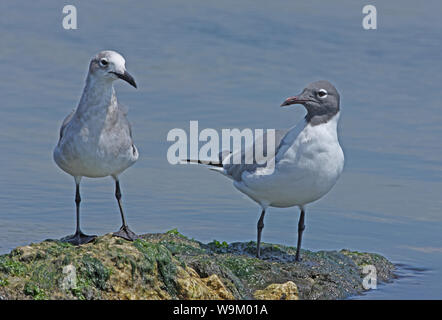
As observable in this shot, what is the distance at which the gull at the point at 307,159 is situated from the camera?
28.9 ft

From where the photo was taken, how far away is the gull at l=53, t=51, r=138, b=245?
8711 millimetres

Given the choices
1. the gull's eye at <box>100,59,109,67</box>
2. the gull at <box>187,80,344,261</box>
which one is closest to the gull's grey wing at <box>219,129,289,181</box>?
the gull at <box>187,80,344,261</box>

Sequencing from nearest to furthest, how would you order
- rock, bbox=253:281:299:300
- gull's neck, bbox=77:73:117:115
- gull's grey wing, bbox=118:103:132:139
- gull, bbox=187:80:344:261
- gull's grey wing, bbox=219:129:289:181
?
rock, bbox=253:281:299:300
gull, bbox=187:80:344:261
gull's neck, bbox=77:73:117:115
gull's grey wing, bbox=118:103:132:139
gull's grey wing, bbox=219:129:289:181

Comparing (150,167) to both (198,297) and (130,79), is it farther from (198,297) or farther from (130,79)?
(198,297)

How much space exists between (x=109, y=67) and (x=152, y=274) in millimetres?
2458

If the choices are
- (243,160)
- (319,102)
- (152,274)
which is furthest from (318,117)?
(152,274)

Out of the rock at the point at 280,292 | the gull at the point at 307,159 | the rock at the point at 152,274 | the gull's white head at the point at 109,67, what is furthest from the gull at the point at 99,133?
the rock at the point at 280,292

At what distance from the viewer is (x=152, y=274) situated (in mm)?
7270

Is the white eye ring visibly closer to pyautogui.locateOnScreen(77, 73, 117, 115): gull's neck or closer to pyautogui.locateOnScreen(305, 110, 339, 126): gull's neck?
pyautogui.locateOnScreen(305, 110, 339, 126): gull's neck

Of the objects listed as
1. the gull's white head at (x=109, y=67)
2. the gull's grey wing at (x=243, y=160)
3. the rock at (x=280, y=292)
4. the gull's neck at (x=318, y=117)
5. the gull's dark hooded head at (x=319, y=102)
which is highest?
the gull's white head at (x=109, y=67)

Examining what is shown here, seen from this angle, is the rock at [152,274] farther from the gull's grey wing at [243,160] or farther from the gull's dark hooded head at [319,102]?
the gull's dark hooded head at [319,102]

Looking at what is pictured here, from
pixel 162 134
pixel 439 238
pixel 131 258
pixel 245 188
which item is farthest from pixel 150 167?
pixel 131 258

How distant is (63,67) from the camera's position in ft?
52.6

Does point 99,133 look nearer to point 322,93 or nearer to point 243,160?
point 243,160
